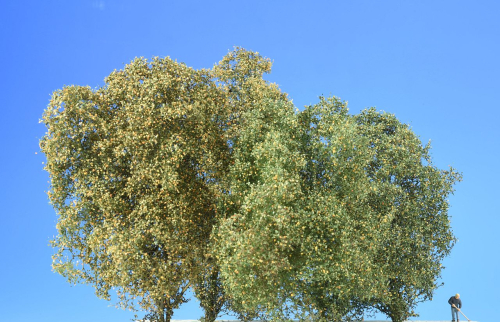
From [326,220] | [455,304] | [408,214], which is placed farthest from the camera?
[455,304]

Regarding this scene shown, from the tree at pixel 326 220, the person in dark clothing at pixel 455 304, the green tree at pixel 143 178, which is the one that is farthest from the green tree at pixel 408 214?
the green tree at pixel 143 178

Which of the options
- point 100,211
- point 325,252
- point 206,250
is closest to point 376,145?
point 325,252

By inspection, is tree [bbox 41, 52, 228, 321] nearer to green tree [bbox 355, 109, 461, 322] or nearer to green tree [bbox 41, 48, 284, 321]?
green tree [bbox 41, 48, 284, 321]

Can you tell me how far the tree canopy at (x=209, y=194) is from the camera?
25.3 m

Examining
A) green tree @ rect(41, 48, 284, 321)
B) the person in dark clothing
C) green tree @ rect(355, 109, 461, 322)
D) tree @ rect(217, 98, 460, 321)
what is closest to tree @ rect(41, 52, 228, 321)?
green tree @ rect(41, 48, 284, 321)

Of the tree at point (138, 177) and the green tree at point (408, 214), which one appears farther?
the green tree at point (408, 214)

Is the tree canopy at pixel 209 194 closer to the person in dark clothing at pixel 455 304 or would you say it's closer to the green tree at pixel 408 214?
the green tree at pixel 408 214

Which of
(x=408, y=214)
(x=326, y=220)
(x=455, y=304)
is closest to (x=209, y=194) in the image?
(x=326, y=220)

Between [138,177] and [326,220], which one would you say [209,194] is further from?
[326,220]

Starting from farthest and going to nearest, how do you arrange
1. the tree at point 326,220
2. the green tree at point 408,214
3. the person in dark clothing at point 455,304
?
1. the person in dark clothing at point 455,304
2. the green tree at point 408,214
3. the tree at point 326,220

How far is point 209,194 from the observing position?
2927cm

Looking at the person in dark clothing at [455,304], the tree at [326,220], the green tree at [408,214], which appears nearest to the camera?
the tree at [326,220]

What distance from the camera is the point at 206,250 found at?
28.7 metres

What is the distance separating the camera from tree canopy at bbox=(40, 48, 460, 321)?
82.9 feet
